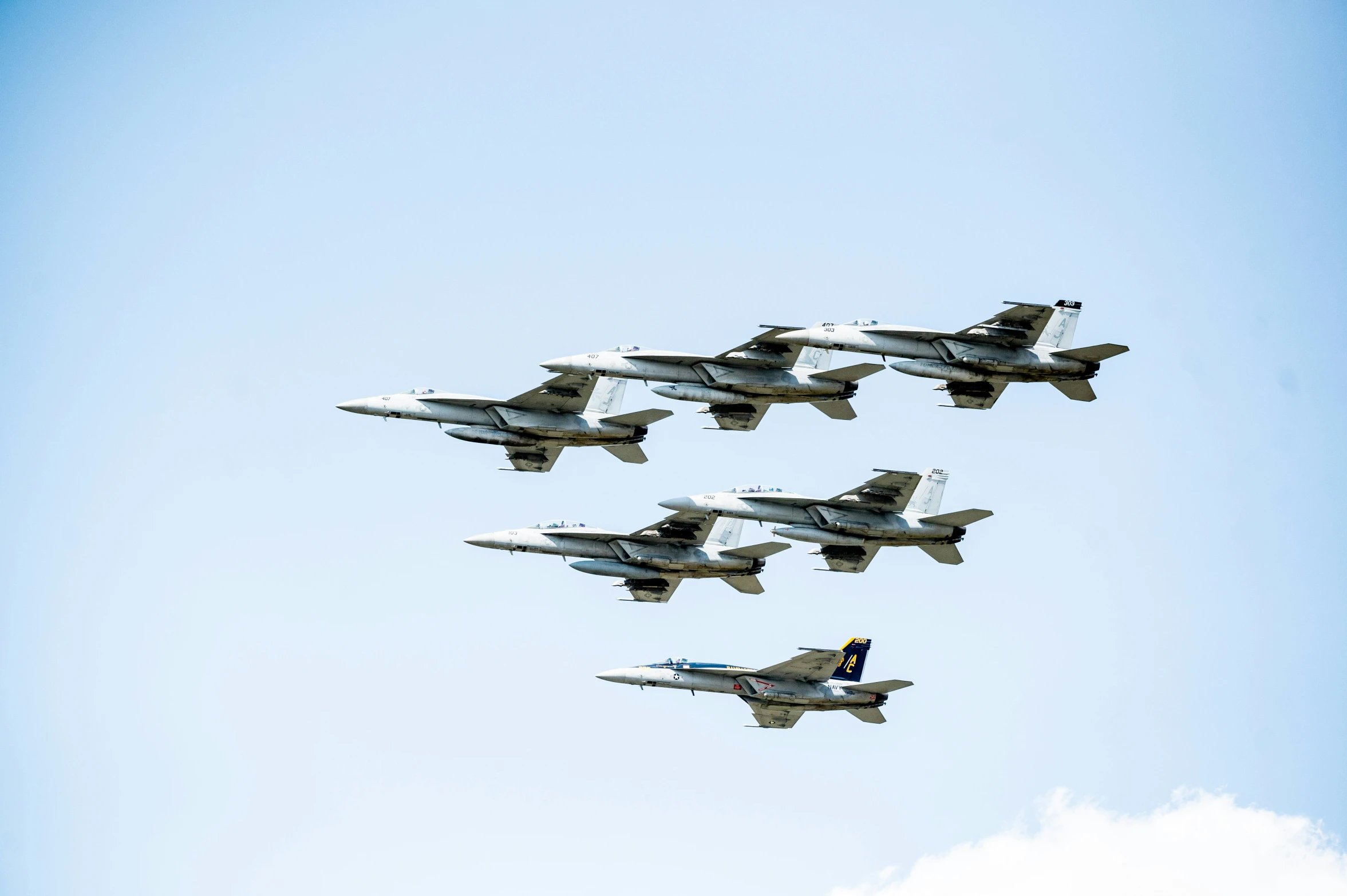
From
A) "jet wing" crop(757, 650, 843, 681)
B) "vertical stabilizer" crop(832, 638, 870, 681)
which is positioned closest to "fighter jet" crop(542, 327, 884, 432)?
"jet wing" crop(757, 650, 843, 681)

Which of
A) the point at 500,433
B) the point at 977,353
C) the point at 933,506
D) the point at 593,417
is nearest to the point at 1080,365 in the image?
the point at 977,353

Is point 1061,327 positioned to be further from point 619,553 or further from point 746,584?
point 619,553

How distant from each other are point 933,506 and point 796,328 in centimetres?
1206

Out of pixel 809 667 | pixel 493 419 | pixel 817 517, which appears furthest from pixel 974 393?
pixel 493 419

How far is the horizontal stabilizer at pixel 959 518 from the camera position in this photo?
71.5 meters

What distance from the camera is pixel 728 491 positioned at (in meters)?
74.2

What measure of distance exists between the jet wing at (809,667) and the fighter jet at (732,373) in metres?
13.0

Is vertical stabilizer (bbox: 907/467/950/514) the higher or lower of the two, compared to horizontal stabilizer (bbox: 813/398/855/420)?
lower

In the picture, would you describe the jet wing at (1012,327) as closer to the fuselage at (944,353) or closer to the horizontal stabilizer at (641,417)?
the fuselage at (944,353)

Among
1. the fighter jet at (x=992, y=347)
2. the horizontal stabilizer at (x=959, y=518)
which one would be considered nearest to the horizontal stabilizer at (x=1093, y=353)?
the fighter jet at (x=992, y=347)

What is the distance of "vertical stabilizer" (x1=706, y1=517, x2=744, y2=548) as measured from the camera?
256 ft

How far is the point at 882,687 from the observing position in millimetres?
76438

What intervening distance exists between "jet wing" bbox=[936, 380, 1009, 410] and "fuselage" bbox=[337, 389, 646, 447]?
15.3 m

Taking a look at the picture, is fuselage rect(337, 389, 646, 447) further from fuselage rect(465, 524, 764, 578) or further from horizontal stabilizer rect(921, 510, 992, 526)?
horizontal stabilizer rect(921, 510, 992, 526)
